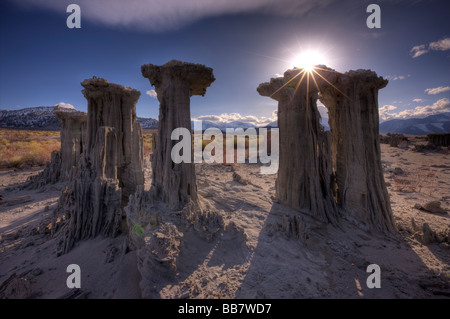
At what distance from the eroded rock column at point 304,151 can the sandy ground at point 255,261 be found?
545mm

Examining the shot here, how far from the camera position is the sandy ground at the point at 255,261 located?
2.93 metres

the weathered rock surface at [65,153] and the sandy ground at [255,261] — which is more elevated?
the weathered rock surface at [65,153]

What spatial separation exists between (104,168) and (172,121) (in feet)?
7.34

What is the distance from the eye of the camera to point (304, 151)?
5562 millimetres

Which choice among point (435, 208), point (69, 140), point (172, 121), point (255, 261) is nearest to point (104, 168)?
point (172, 121)

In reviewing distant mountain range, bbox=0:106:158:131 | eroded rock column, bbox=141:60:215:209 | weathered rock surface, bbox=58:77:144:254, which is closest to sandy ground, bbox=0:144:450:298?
weathered rock surface, bbox=58:77:144:254

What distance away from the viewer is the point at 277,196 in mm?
6422

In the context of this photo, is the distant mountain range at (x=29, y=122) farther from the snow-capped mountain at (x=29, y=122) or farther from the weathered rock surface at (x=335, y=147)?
the weathered rock surface at (x=335, y=147)

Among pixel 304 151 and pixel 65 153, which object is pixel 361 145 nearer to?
pixel 304 151

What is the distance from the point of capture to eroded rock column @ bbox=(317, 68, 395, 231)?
5012 millimetres

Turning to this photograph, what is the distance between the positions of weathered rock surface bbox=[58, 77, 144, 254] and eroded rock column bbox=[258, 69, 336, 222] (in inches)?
190

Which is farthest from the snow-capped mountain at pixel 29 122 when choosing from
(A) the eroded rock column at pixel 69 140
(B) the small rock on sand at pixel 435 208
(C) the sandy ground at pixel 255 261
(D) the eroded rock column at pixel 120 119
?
(B) the small rock on sand at pixel 435 208
